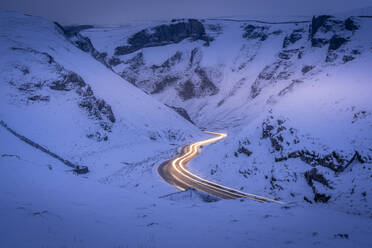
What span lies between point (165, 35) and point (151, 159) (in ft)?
384

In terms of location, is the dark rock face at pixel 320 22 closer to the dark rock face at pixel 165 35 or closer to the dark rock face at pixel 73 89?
the dark rock face at pixel 165 35

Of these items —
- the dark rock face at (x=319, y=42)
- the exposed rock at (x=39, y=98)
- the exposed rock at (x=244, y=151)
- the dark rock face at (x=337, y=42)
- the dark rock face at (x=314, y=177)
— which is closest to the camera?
the dark rock face at (x=314, y=177)

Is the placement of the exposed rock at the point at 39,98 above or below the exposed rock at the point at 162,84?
above

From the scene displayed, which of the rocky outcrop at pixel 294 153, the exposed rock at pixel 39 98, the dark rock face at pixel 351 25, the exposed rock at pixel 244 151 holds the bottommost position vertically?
the exposed rock at pixel 244 151

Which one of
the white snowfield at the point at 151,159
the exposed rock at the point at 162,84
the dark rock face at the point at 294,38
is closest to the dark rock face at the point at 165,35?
the exposed rock at the point at 162,84

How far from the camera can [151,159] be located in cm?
3453

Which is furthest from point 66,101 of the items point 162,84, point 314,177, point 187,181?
point 162,84

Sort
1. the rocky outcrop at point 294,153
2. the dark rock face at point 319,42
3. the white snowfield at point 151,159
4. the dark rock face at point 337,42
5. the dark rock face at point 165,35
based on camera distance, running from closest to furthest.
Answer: the white snowfield at point 151,159, the rocky outcrop at point 294,153, the dark rock face at point 337,42, the dark rock face at point 319,42, the dark rock face at point 165,35

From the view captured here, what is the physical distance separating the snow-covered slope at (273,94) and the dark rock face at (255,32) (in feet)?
1.82

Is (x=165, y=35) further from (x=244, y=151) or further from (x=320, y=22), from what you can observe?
(x=244, y=151)

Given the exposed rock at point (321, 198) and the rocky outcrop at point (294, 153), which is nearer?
the exposed rock at point (321, 198)

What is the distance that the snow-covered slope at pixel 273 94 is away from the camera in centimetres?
1766

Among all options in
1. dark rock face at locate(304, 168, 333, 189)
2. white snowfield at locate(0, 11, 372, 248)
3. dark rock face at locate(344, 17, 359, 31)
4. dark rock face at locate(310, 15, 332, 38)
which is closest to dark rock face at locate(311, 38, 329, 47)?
white snowfield at locate(0, 11, 372, 248)

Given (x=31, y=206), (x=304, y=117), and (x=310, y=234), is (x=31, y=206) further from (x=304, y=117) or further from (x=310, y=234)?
(x=304, y=117)
